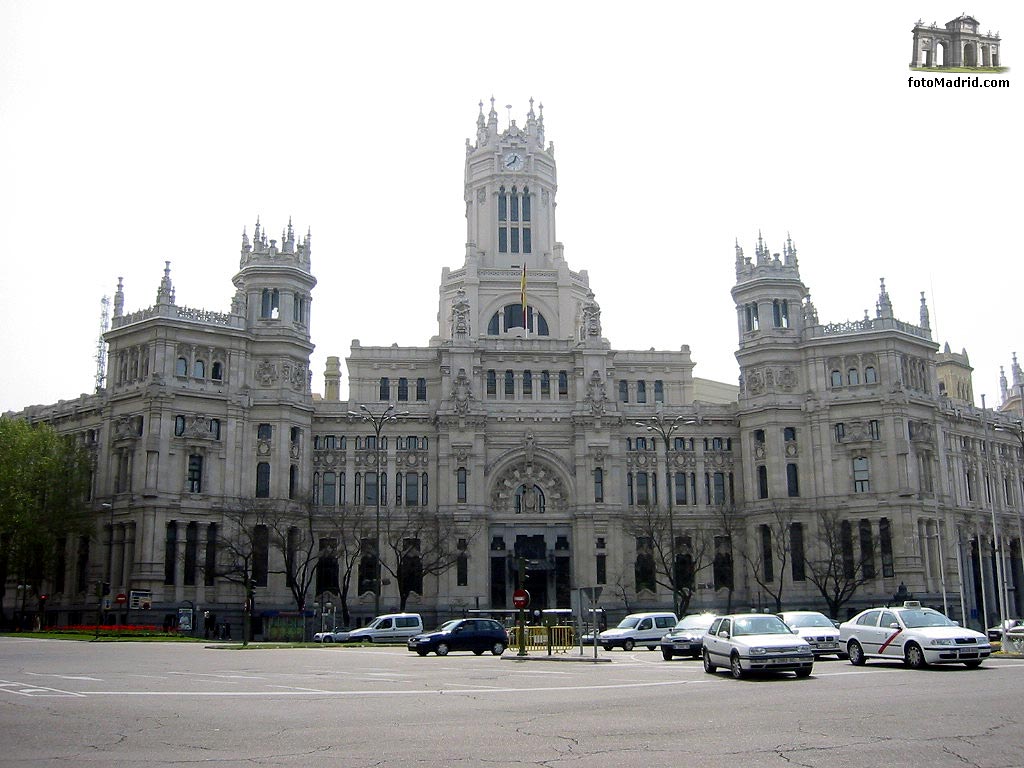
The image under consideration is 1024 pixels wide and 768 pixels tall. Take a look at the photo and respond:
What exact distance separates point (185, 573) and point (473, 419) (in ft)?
81.7

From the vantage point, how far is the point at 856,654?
34531 millimetres

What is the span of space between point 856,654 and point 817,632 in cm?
477

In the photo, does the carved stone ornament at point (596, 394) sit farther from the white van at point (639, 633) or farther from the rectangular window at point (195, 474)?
the white van at point (639, 633)

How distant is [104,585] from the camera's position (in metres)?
71.1

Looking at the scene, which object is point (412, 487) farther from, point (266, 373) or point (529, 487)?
point (266, 373)

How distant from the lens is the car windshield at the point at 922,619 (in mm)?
32594

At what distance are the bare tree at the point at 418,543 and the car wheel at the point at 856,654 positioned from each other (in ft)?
168

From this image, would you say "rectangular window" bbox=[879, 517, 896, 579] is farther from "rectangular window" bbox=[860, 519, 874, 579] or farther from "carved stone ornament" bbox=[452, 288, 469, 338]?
"carved stone ornament" bbox=[452, 288, 469, 338]

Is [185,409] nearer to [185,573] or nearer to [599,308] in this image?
[185,573]

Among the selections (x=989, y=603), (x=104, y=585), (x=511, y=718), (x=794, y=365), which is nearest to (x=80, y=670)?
(x=511, y=718)

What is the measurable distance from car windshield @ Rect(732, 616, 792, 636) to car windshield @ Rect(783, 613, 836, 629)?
10.3 metres

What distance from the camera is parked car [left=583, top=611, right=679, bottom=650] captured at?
177 ft

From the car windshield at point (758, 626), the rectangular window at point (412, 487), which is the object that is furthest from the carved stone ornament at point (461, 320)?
the car windshield at point (758, 626)

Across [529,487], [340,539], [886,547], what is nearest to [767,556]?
[886,547]
